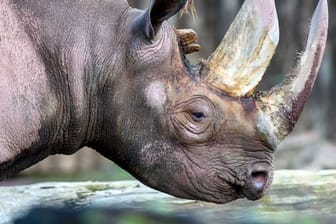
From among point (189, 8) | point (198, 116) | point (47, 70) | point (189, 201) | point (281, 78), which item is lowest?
point (189, 201)

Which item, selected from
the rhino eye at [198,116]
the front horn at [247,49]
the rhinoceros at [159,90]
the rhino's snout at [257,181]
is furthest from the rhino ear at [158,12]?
the rhino's snout at [257,181]

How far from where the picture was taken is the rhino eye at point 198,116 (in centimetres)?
496

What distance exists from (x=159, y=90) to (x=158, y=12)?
33 centimetres

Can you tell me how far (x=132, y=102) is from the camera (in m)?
4.89

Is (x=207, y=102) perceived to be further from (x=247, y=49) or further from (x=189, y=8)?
(x=189, y=8)

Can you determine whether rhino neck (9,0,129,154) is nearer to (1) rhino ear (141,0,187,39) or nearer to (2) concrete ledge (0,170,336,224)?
(1) rhino ear (141,0,187,39)

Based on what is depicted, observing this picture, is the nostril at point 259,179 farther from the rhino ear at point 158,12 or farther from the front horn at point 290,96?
the rhino ear at point 158,12

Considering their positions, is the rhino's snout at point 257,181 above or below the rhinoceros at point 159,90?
below

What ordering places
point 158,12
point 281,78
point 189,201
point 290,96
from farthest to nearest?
point 281,78, point 189,201, point 290,96, point 158,12

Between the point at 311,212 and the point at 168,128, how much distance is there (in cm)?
94

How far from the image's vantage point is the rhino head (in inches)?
193

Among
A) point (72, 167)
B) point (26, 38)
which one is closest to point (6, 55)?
point (26, 38)

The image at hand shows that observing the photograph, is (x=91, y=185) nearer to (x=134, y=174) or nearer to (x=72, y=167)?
(x=134, y=174)

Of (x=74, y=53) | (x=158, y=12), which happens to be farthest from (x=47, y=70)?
(x=158, y=12)
